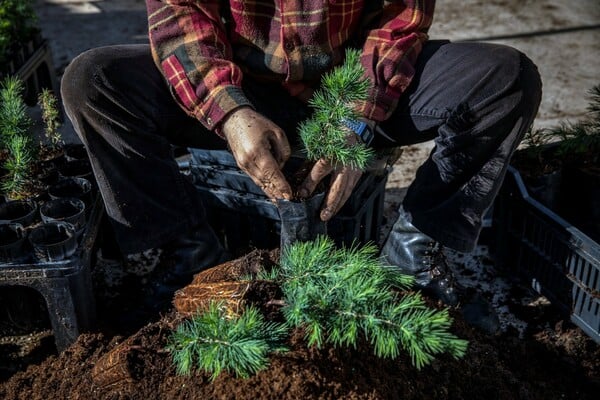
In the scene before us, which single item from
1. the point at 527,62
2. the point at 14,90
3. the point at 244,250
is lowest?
the point at 244,250

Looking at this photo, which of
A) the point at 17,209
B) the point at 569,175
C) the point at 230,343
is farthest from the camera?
the point at 569,175

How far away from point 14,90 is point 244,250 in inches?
41.0

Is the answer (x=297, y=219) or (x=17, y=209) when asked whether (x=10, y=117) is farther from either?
(x=297, y=219)

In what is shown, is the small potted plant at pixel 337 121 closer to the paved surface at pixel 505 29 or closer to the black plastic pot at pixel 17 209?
the black plastic pot at pixel 17 209

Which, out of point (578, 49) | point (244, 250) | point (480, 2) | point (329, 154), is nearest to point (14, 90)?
point (244, 250)

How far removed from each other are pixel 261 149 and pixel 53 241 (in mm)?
801

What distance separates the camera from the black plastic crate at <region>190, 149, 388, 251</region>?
2314 mm

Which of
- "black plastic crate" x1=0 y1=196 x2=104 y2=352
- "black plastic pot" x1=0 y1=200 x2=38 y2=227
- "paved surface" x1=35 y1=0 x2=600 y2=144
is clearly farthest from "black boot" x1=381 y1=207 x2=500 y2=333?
"paved surface" x1=35 y1=0 x2=600 y2=144

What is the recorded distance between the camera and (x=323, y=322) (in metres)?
1.49

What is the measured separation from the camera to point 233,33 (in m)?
2.13

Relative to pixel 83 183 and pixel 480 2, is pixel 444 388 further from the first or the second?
pixel 480 2

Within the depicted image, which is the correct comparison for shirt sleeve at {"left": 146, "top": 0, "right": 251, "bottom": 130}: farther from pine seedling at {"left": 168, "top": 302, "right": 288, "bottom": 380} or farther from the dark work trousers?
pine seedling at {"left": 168, "top": 302, "right": 288, "bottom": 380}

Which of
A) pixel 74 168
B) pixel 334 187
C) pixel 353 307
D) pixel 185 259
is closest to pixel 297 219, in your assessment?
pixel 334 187

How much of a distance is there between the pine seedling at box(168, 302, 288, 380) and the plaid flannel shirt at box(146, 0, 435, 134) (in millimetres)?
631
